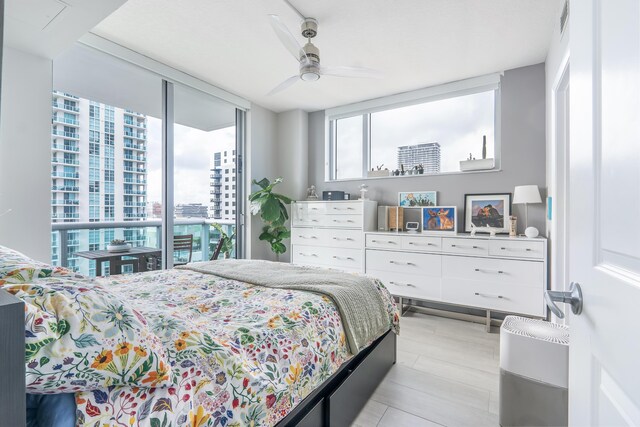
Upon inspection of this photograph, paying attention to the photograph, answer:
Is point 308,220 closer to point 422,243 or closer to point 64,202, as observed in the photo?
point 422,243

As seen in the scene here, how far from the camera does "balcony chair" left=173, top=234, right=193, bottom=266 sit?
11.6 ft

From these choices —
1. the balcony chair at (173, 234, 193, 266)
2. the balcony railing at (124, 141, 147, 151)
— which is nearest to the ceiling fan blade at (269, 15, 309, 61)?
the balcony railing at (124, 141, 147, 151)

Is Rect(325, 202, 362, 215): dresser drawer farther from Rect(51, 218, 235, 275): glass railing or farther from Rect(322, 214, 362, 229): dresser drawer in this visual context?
Rect(51, 218, 235, 275): glass railing

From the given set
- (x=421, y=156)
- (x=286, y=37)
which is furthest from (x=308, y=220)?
(x=286, y=37)

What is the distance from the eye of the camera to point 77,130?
109 inches

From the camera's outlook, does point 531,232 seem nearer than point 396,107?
Yes

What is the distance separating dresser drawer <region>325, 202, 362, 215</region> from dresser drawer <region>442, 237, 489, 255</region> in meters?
1.05

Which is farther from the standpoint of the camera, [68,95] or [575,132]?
[68,95]

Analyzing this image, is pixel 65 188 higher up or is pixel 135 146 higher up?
pixel 135 146

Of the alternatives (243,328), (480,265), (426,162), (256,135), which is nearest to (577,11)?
(243,328)

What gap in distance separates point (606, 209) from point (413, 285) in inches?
112

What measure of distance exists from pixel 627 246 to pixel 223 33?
2982mm

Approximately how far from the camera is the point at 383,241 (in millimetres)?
3496

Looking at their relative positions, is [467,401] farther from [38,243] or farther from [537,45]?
[38,243]
